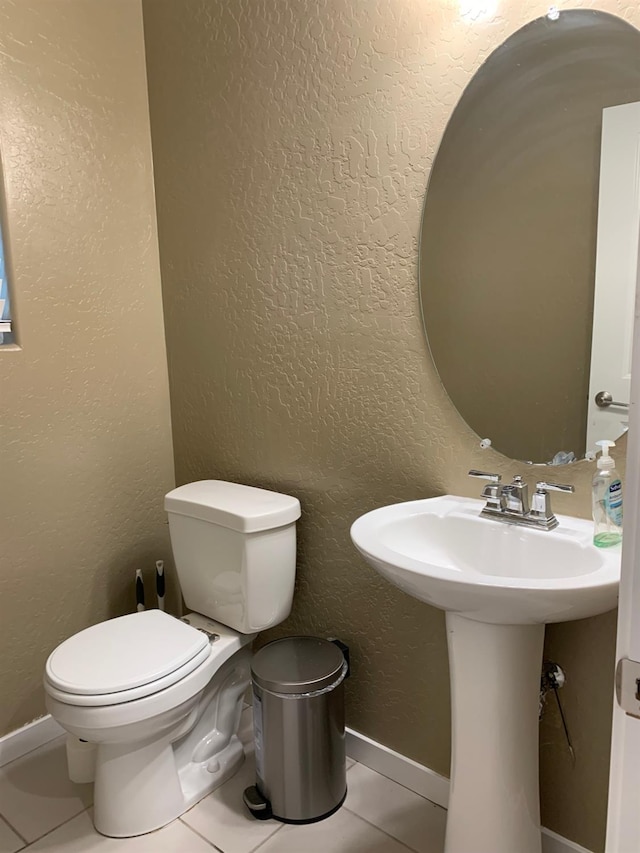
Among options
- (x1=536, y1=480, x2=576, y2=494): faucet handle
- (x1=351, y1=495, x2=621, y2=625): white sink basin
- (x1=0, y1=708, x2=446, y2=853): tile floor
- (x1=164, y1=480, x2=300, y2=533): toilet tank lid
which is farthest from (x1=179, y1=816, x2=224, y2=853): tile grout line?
(x1=536, y1=480, x2=576, y2=494): faucet handle

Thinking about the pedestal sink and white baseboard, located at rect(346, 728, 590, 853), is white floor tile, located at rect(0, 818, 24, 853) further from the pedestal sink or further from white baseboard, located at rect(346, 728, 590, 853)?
the pedestal sink

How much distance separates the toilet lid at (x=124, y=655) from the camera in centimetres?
152

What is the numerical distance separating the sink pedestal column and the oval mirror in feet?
1.34

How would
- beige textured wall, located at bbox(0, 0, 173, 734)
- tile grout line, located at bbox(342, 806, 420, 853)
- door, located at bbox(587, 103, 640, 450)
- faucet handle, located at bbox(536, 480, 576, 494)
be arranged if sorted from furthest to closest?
beige textured wall, located at bbox(0, 0, 173, 734), tile grout line, located at bbox(342, 806, 420, 853), faucet handle, located at bbox(536, 480, 576, 494), door, located at bbox(587, 103, 640, 450)

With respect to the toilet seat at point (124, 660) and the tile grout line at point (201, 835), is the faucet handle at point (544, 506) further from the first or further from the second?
the tile grout line at point (201, 835)

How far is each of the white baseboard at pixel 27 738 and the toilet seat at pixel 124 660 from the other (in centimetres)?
53

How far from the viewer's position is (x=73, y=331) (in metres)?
2.04

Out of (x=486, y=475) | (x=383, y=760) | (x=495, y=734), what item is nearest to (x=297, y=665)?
(x=383, y=760)

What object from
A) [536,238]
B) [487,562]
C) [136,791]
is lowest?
[136,791]

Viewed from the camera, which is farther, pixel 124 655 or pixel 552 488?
pixel 124 655

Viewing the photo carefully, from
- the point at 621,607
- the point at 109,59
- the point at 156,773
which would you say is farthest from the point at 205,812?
the point at 109,59

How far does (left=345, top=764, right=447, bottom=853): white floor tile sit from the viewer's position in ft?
5.27

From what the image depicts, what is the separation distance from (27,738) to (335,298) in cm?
164

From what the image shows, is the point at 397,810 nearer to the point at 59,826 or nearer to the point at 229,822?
the point at 229,822
